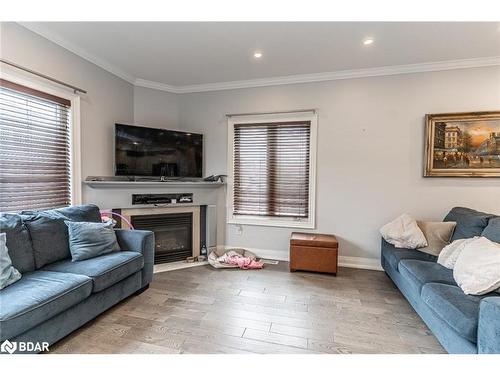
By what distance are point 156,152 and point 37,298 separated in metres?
2.25

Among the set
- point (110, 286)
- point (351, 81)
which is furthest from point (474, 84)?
point (110, 286)

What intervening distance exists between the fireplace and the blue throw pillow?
0.90m

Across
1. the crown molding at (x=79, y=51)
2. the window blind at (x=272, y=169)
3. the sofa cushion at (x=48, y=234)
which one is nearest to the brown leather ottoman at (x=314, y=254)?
the window blind at (x=272, y=169)

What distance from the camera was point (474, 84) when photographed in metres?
2.94

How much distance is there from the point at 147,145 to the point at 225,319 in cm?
247

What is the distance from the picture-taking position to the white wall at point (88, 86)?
88.1 inches

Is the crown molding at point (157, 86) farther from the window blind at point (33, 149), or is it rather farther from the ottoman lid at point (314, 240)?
the ottoman lid at point (314, 240)

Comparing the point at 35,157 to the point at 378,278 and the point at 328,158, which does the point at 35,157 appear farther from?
the point at 378,278

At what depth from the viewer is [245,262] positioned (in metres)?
3.28

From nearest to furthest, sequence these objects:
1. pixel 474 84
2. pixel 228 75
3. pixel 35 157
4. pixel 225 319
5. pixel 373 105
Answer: pixel 225 319 → pixel 35 157 → pixel 474 84 → pixel 373 105 → pixel 228 75

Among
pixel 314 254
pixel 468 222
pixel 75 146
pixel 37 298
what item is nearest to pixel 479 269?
pixel 468 222

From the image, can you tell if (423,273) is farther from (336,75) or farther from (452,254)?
(336,75)

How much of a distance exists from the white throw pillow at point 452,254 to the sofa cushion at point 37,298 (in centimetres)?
298

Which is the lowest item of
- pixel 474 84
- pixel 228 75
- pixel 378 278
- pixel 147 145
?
pixel 378 278
